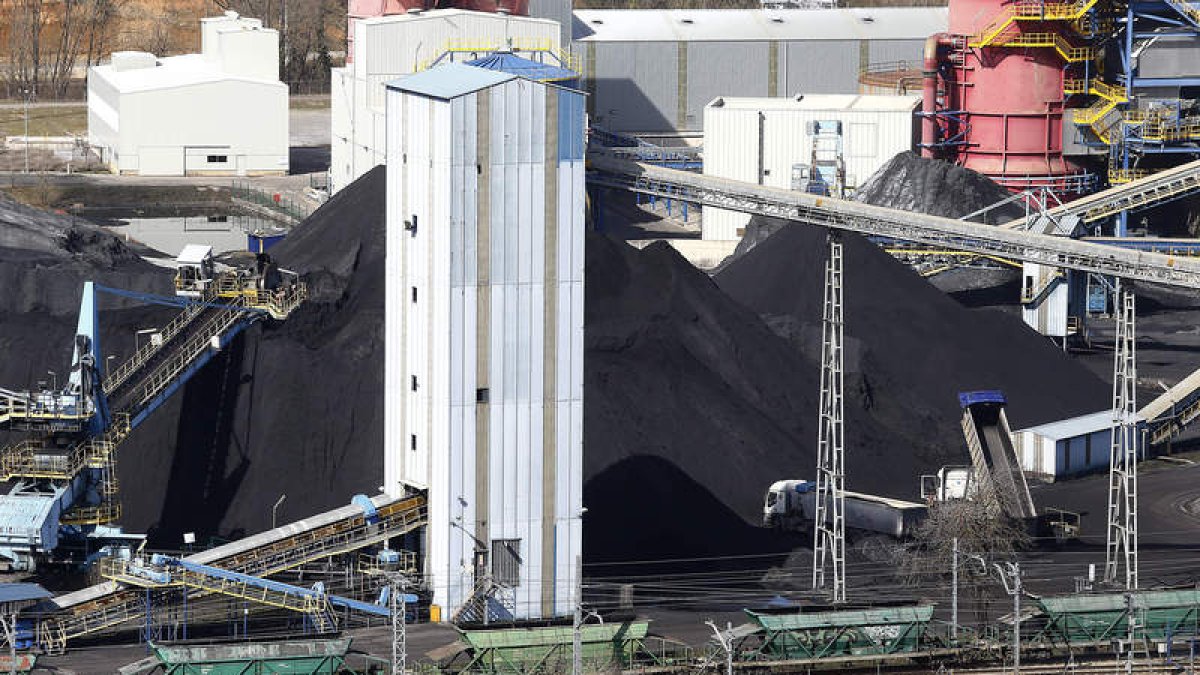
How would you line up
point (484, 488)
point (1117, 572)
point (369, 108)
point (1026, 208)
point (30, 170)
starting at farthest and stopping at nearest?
1. point (30, 170)
2. point (369, 108)
3. point (1026, 208)
4. point (1117, 572)
5. point (484, 488)

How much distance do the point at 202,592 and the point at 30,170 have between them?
6338 cm

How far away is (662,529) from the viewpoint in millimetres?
52438

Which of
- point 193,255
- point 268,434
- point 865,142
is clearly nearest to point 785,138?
point 865,142

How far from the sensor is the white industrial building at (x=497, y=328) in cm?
4662

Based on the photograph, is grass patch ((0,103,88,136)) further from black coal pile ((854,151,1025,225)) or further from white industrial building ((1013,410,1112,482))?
white industrial building ((1013,410,1112,482))

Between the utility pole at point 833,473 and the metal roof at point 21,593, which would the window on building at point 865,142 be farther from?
the metal roof at point 21,593

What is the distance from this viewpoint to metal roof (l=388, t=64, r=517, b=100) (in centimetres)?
4653

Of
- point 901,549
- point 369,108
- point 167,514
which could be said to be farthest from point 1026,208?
point 167,514

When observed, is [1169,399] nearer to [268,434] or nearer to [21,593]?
[268,434]

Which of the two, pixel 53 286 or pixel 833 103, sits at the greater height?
pixel 833 103

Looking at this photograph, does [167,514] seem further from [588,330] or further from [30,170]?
[30,170]

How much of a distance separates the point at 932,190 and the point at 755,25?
2342 centimetres

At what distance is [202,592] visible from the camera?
47312 millimetres

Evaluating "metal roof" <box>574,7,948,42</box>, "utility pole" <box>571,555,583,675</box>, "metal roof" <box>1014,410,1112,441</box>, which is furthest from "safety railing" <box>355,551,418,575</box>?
"metal roof" <box>574,7,948,42</box>
